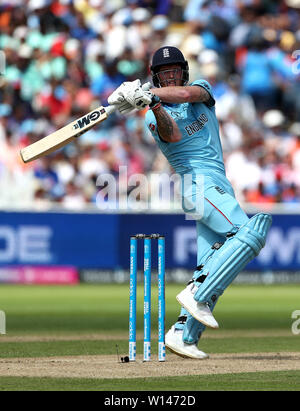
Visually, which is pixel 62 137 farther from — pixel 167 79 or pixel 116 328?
pixel 116 328

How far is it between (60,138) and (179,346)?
63.8 inches

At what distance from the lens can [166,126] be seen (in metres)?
6.53

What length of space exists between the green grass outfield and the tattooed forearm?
169cm

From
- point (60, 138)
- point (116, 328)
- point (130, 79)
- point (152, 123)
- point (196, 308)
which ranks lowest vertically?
point (116, 328)

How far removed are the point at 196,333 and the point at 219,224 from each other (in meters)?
0.76

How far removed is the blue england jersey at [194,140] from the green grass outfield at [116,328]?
59.7 inches

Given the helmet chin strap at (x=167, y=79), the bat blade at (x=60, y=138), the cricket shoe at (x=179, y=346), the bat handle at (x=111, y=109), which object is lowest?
the cricket shoe at (x=179, y=346)

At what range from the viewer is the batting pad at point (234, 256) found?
6.36 m

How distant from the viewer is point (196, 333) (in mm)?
6664

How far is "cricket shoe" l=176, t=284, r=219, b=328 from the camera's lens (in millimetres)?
6262

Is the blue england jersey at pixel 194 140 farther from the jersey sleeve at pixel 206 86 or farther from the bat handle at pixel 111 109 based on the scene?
the bat handle at pixel 111 109

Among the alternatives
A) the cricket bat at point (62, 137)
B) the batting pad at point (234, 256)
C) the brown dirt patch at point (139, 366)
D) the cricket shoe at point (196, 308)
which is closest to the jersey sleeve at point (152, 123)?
the cricket bat at point (62, 137)

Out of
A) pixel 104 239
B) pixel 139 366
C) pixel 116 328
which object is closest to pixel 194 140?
pixel 139 366

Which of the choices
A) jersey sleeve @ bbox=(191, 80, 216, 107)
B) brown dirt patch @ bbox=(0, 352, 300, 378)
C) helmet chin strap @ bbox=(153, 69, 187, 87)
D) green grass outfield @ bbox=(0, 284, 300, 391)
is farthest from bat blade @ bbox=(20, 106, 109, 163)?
green grass outfield @ bbox=(0, 284, 300, 391)
